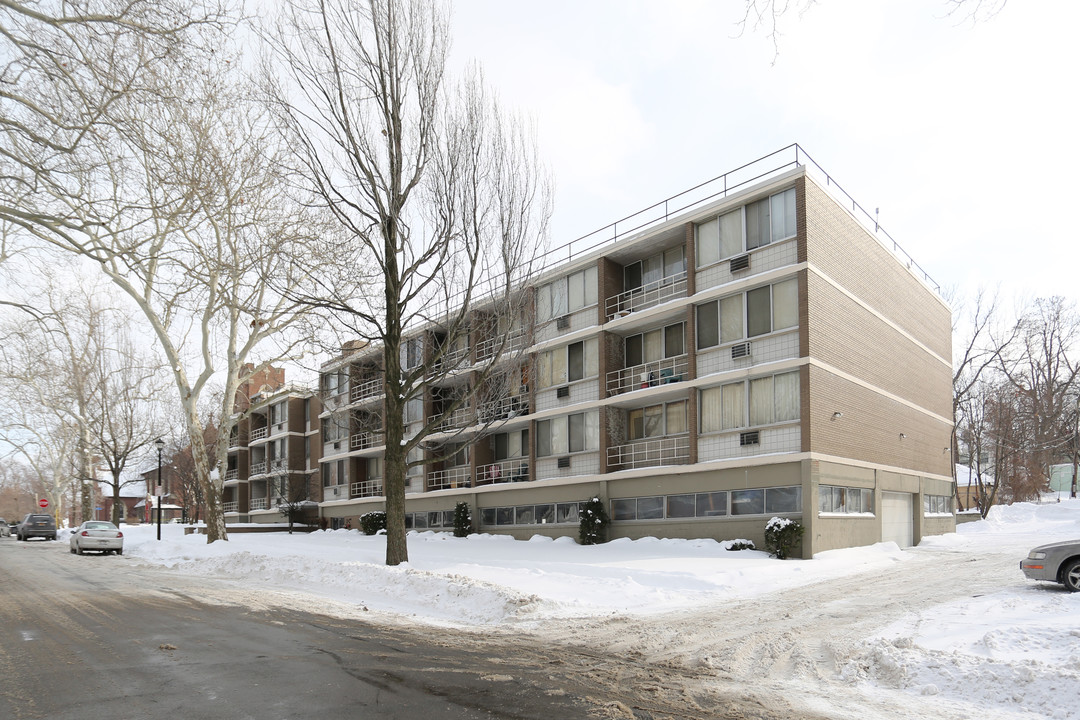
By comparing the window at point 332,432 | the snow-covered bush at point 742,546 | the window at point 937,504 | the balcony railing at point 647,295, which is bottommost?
the snow-covered bush at point 742,546

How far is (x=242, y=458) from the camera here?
206ft

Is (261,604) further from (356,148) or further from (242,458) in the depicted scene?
(242,458)

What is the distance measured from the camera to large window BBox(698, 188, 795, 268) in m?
23.8

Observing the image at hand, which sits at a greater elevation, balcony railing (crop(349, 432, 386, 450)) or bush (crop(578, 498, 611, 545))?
balcony railing (crop(349, 432, 386, 450))

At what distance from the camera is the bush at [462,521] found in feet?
114

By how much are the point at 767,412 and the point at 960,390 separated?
3652cm

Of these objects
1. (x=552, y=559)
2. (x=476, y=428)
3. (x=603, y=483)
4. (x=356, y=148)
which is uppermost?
(x=356, y=148)

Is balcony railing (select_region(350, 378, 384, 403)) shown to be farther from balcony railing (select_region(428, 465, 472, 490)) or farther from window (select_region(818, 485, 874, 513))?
window (select_region(818, 485, 874, 513))

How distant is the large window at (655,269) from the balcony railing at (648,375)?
120 inches

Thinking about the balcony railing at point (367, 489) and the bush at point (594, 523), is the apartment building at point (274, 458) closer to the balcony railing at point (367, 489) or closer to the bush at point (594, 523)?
the balcony railing at point (367, 489)

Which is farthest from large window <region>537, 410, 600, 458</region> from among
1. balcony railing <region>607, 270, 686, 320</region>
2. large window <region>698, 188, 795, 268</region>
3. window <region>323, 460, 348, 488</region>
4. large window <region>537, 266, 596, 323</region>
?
window <region>323, 460, 348, 488</region>

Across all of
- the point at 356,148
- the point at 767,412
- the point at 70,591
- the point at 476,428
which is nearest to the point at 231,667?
the point at 70,591

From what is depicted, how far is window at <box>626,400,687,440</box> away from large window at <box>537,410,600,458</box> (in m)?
1.45

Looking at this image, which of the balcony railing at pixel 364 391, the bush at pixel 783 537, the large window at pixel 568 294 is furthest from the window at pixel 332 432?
the bush at pixel 783 537
